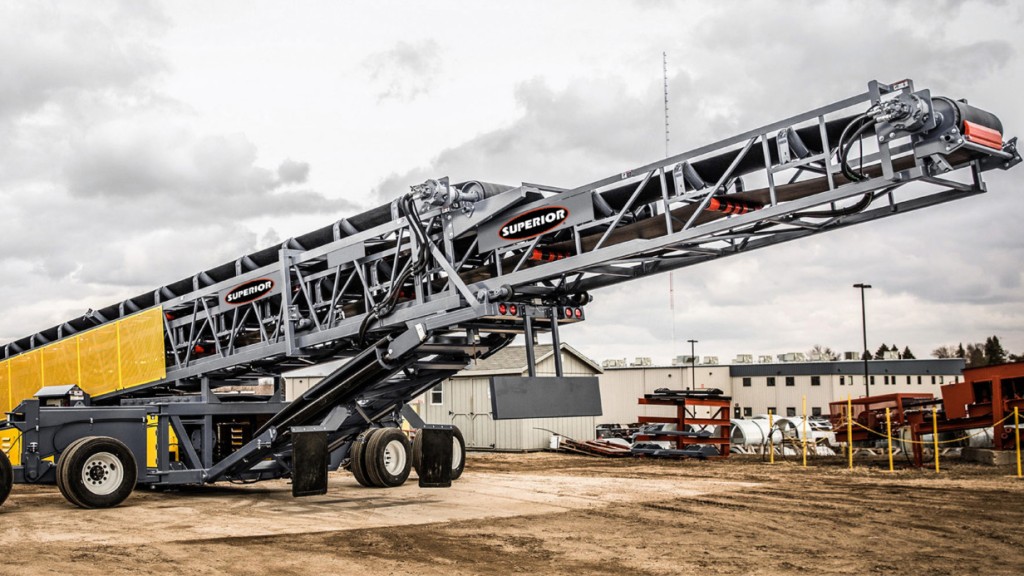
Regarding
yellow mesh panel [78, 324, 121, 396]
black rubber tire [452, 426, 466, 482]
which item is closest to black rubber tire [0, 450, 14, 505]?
yellow mesh panel [78, 324, 121, 396]

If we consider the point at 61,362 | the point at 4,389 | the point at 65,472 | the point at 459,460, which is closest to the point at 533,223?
the point at 65,472

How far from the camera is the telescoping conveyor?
29.7 feet

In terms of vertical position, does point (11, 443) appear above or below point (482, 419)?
above

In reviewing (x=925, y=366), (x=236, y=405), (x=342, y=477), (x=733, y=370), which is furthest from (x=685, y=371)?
(x=236, y=405)

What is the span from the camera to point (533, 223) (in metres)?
11.1

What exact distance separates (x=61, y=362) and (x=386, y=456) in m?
6.61

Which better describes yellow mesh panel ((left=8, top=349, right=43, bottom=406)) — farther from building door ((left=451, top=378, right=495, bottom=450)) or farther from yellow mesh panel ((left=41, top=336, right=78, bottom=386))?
building door ((left=451, top=378, right=495, bottom=450))

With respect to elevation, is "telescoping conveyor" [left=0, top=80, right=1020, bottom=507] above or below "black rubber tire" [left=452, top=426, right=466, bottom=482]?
above

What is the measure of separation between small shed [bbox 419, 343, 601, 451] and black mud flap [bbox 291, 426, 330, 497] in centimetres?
2270

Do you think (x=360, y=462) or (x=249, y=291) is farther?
(x=360, y=462)

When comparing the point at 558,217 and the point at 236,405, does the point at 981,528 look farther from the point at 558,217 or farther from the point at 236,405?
A: the point at 236,405

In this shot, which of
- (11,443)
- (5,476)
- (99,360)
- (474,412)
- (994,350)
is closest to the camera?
(5,476)

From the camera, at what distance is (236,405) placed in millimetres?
16391

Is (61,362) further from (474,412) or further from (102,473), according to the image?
(474,412)
